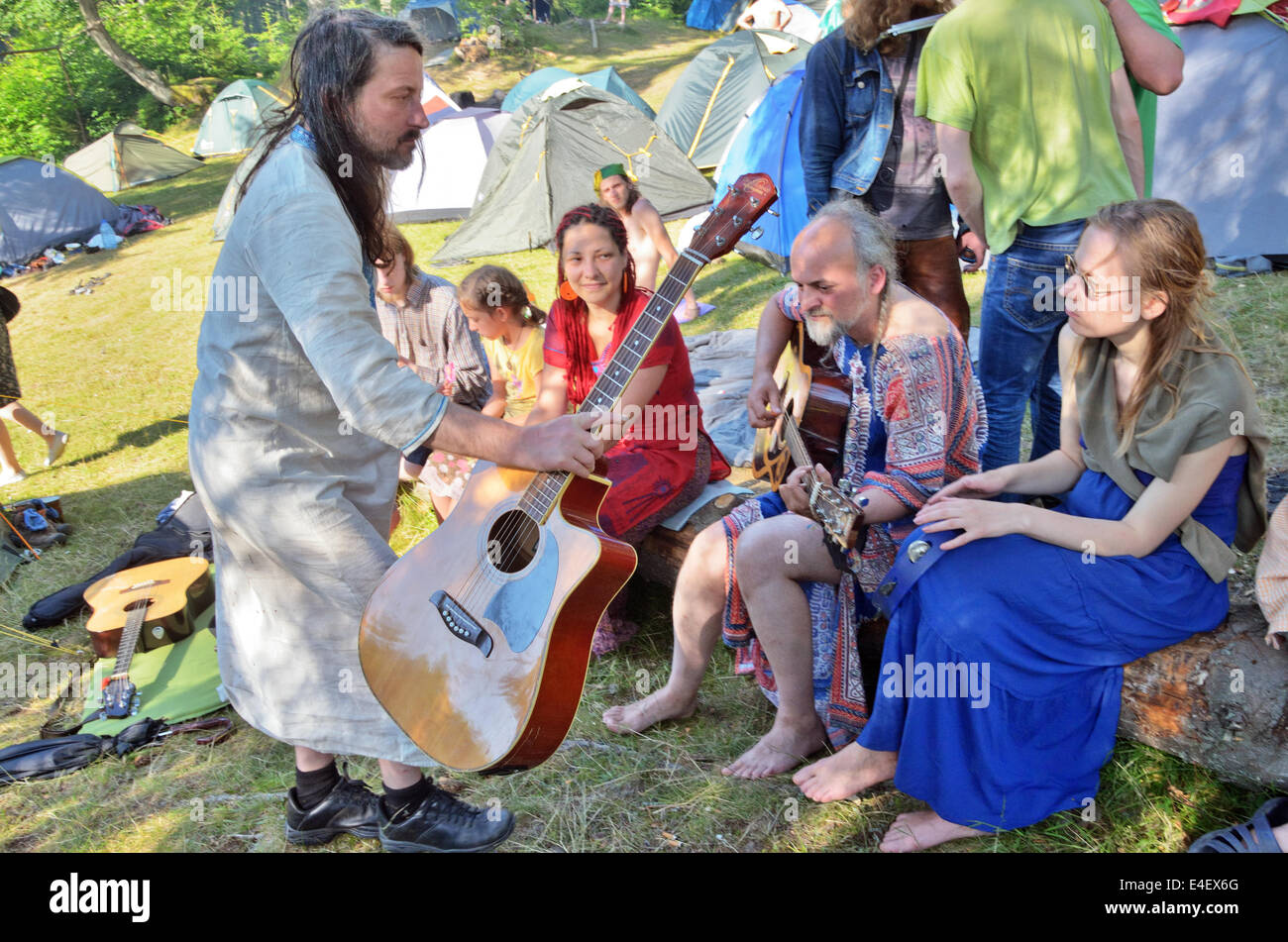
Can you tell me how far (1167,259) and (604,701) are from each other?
85.4 inches

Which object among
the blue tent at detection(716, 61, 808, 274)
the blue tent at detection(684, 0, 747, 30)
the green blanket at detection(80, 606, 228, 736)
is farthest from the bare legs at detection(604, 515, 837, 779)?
the blue tent at detection(684, 0, 747, 30)

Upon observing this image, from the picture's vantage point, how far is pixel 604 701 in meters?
3.27

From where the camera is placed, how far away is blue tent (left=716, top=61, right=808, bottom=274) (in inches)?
302

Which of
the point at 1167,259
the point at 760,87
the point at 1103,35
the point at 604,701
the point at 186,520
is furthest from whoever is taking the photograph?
the point at 760,87

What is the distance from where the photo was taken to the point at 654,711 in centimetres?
299

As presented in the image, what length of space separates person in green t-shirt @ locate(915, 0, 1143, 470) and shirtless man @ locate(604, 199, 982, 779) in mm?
714

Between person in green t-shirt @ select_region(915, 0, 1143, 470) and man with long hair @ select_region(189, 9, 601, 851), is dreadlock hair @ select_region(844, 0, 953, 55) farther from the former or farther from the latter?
man with long hair @ select_region(189, 9, 601, 851)

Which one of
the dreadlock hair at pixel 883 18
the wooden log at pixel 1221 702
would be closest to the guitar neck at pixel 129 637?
the wooden log at pixel 1221 702

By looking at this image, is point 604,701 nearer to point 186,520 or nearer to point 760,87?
point 186,520

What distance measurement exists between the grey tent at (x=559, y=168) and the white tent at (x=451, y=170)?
1.27 meters

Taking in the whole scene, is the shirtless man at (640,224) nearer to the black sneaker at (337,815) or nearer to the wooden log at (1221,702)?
the black sneaker at (337,815)

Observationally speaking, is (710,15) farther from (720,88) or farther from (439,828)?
(439,828)

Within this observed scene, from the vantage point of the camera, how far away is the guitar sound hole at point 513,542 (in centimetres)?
242

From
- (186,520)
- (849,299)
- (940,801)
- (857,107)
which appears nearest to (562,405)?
(849,299)
